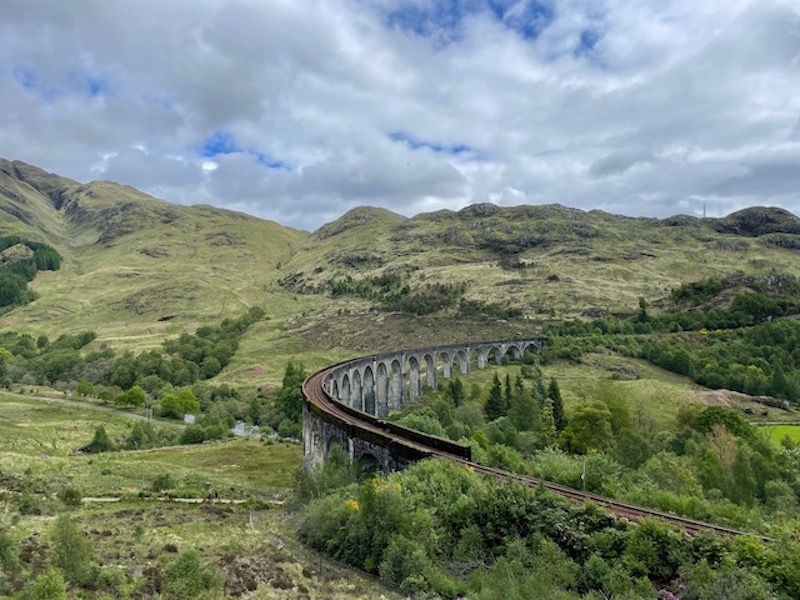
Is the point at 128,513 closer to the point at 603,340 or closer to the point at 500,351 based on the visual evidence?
the point at 500,351

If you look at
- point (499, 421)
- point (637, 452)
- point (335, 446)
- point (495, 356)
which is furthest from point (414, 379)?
point (637, 452)

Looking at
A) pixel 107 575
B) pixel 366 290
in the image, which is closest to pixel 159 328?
pixel 366 290

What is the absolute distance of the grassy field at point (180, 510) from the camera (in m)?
26.0

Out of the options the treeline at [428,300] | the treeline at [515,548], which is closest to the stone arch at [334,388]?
the treeline at [515,548]

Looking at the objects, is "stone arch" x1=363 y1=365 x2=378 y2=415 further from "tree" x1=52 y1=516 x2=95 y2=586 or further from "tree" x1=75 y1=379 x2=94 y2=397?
"tree" x1=52 y1=516 x2=95 y2=586

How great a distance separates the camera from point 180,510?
3934 cm

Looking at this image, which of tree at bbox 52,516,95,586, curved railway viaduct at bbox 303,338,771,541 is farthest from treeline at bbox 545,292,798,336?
tree at bbox 52,516,95,586

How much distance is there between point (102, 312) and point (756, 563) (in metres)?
205

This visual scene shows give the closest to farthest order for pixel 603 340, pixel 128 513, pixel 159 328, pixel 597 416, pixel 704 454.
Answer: pixel 128 513, pixel 704 454, pixel 597 416, pixel 603 340, pixel 159 328

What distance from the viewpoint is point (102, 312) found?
189m

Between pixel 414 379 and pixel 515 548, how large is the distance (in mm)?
72737

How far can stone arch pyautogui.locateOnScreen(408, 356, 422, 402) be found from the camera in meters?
96.4

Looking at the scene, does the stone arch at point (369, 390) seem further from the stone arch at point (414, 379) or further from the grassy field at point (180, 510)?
the grassy field at point (180, 510)

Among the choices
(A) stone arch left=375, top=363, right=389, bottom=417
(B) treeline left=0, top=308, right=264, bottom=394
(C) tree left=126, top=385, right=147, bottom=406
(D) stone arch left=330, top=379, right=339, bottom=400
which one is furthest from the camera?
(B) treeline left=0, top=308, right=264, bottom=394
